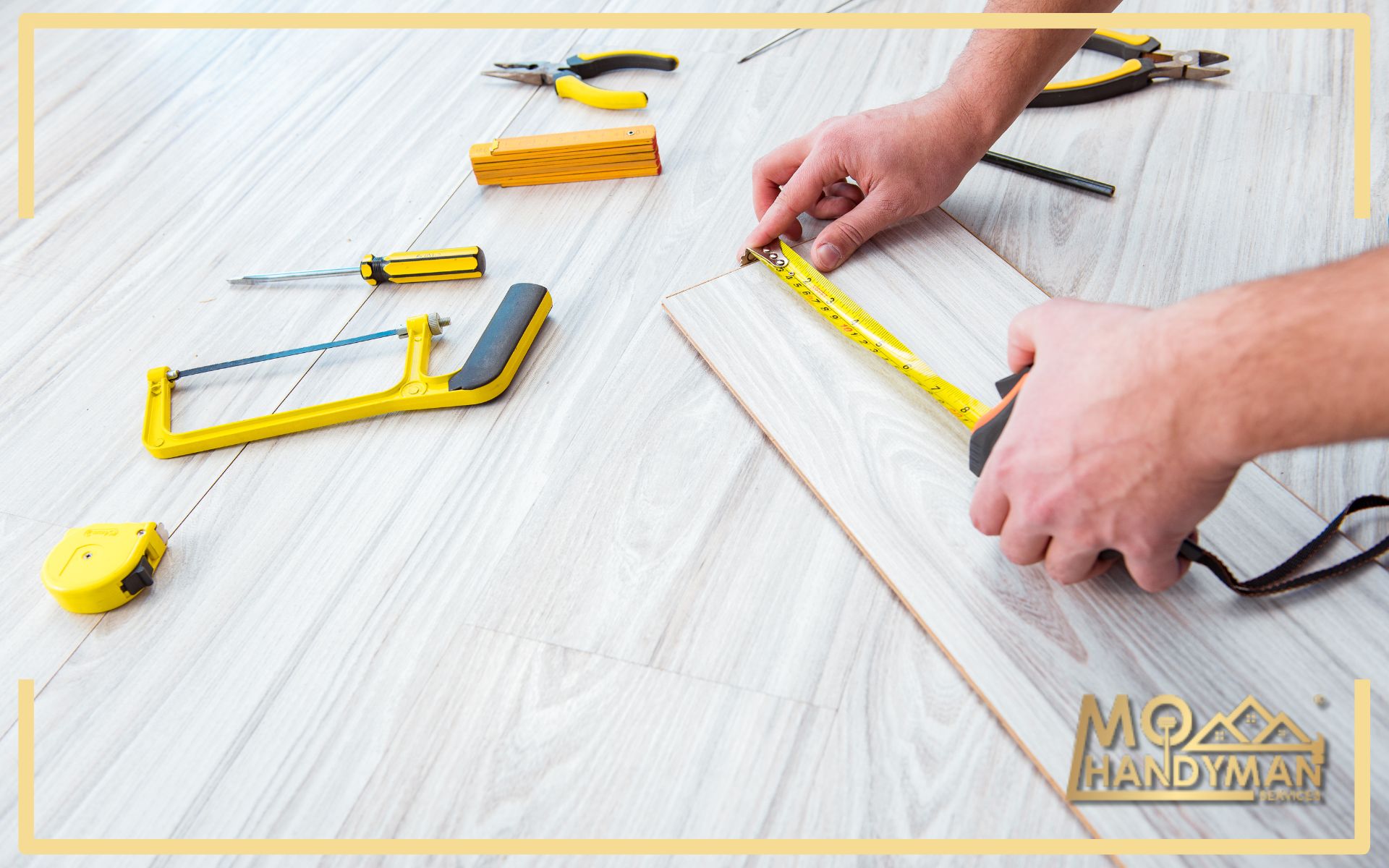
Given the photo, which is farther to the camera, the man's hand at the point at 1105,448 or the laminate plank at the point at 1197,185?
the laminate plank at the point at 1197,185

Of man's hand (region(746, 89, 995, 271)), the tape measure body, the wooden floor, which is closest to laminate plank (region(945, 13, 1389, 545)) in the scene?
the wooden floor

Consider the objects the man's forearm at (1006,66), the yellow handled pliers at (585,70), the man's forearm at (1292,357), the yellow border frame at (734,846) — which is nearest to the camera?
the man's forearm at (1292,357)

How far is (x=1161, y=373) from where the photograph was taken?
64cm

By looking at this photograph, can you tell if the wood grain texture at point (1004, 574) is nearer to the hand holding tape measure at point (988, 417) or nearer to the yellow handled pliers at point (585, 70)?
the hand holding tape measure at point (988, 417)

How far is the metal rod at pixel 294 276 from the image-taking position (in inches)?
49.0

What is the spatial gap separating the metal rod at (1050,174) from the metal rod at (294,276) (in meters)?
0.91

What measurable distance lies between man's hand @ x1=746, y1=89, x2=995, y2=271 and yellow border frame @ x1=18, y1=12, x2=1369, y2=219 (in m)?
0.13

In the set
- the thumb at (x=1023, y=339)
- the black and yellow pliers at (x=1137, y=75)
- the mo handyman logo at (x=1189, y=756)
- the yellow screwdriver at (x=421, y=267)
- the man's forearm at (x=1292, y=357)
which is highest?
the man's forearm at (x=1292, y=357)

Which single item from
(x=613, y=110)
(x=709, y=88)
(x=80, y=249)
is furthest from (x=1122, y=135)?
(x=80, y=249)

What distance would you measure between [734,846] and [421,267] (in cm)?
85

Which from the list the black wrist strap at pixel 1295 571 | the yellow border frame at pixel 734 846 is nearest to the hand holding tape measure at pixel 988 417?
the black wrist strap at pixel 1295 571

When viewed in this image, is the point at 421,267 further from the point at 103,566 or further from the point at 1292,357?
the point at 1292,357

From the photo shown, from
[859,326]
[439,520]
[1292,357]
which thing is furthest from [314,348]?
[1292,357]

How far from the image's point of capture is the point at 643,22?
162 cm
